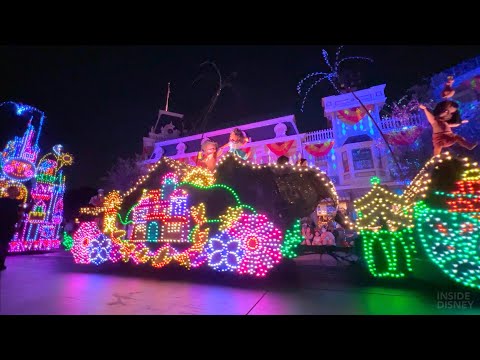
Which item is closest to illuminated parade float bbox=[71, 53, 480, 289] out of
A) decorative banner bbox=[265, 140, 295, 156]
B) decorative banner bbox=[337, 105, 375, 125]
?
decorative banner bbox=[265, 140, 295, 156]

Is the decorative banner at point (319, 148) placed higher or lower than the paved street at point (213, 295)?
higher

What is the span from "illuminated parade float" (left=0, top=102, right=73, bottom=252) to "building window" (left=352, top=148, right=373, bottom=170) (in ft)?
60.4

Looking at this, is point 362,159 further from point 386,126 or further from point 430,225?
point 430,225

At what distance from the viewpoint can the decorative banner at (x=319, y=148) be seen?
1914 centimetres

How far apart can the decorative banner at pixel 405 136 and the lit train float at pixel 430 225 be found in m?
13.2

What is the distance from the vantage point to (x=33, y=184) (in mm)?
13953

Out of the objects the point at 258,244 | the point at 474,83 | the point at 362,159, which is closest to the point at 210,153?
the point at 258,244

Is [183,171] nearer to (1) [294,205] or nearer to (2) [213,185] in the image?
(2) [213,185]

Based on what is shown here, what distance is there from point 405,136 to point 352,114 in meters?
3.85

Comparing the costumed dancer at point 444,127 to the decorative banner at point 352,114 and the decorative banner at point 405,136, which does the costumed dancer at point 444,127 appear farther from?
the decorative banner at point 352,114

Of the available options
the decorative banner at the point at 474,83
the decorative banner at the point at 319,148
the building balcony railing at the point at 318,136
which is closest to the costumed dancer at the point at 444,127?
the decorative banner at the point at 474,83

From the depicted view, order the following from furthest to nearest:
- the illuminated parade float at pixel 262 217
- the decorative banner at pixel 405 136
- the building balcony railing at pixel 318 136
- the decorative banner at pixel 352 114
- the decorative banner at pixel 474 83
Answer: the building balcony railing at pixel 318 136
the decorative banner at pixel 352 114
the decorative banner at pixel 405 136
the decorative banner at pixel 474 83
the illuminated parade float at pixel 262 217

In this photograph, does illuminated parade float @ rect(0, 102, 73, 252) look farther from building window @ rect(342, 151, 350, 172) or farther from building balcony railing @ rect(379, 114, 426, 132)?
building balcony railing @ rect(379, 114, 426, 132)

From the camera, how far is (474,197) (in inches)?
163
